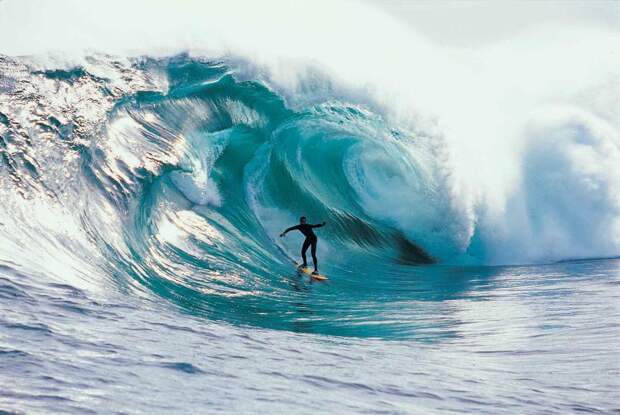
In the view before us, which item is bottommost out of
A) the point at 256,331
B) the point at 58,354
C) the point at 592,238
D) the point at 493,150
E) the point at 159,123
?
the point at 58,354

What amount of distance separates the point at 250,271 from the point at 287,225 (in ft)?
7.44

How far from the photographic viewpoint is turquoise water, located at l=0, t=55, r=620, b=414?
5551 mm

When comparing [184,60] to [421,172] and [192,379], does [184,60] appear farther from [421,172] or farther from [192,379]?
[192,379]

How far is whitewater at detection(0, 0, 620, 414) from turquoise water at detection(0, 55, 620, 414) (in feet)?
0.11

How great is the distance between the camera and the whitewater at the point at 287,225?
5742mm

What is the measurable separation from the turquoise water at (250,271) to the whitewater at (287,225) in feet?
0.11

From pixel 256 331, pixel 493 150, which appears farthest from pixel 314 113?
pixel 256 331

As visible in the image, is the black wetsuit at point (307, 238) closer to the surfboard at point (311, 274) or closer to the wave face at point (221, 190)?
the surfboard at point (311, 274)

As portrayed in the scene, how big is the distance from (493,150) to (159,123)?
6.77 m

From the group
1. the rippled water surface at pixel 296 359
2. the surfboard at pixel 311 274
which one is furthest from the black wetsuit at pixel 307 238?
the rippled water surface at pixel 296 359

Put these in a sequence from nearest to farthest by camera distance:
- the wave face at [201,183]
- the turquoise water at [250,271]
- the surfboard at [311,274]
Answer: the turquoise water at [250,271] → the wave face at [201,183] → the surfboard at [311,274]

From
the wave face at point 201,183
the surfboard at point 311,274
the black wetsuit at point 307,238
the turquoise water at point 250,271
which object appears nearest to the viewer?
the turquoise water at point 250,271

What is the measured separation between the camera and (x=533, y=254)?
14219 millimetres

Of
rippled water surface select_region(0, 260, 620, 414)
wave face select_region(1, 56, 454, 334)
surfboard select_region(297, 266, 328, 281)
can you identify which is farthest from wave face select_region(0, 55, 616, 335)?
rippled water surface select_region(0, 260, 620, 414)
